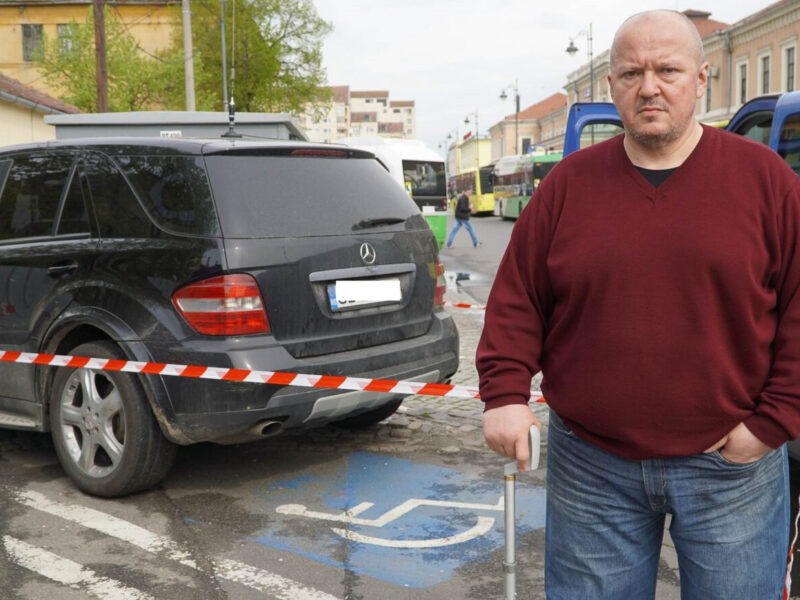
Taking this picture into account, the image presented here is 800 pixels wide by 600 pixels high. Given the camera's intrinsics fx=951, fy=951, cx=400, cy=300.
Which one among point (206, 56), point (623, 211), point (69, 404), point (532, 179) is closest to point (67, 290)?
point (69, 404)

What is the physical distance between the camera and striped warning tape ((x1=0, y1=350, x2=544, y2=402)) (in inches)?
165

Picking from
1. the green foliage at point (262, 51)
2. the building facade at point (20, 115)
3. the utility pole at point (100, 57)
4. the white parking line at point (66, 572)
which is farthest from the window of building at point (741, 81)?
the white parking line at point (66, 572)

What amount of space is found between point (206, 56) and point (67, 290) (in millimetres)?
49842

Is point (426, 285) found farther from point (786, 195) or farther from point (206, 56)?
point (206, 56)

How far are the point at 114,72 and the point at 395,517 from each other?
31.2 metres

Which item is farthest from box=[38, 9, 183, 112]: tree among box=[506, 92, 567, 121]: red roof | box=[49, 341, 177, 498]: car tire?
box=[506, 92, 567, 121]: red roof

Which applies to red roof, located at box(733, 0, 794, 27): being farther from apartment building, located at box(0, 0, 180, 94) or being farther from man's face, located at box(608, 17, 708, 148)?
man's face, located at box(608, 17, 708, 148)

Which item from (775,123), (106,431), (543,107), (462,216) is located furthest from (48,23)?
(543,107)

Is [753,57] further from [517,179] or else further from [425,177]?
[425,177]

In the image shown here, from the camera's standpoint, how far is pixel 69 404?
4.79 metres

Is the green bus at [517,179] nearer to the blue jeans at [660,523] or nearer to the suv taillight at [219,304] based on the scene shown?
the suv taillight at [219,304]

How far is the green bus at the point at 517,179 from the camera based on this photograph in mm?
42156

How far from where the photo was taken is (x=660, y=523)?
2.25 m

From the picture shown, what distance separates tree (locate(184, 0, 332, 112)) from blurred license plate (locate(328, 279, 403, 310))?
4776 cm
